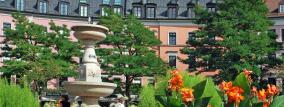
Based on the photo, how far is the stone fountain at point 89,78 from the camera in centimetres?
1310

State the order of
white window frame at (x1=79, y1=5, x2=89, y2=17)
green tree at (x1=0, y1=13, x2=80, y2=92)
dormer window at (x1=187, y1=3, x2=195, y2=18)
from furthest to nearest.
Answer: dormer window at (x1=187, y1=3, x2=195, y2=18) → white window frame at (x1=79, y1=5, x2=89, y2=17) → green tree at (x1=0, y1=13, x2=80, y2=92)

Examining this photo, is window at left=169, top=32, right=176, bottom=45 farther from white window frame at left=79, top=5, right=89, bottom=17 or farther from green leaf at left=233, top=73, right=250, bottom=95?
green leaf at left=233, top=73, right=250, bottom=95

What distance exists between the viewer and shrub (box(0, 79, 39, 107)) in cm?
777

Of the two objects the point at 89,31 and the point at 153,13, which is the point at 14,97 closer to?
the point at 89,31

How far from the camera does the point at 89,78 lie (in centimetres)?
1380

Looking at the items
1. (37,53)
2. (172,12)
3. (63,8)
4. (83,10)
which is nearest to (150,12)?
(172,12)

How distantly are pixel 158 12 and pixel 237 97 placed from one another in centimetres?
5912

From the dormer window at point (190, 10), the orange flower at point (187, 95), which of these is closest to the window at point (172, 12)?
the dormer window at point (190, 10)

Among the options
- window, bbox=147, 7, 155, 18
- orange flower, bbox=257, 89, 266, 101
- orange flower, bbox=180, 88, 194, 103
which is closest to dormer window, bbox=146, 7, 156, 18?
window, bbox=147, 7, 155, 18

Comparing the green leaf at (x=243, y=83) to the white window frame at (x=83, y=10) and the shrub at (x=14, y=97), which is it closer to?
the shrub at (x=14, y=97)

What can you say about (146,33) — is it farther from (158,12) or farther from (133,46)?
(158,12)

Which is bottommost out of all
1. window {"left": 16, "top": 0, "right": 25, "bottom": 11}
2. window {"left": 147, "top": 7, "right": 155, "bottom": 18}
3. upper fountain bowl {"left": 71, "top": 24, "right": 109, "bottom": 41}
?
upper fountain bowl {"left": 71, "top": 24, "right": 109, "bottom": 41}

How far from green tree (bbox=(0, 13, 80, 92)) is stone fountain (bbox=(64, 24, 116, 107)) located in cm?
2805

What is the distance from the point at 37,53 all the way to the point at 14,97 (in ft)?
122
